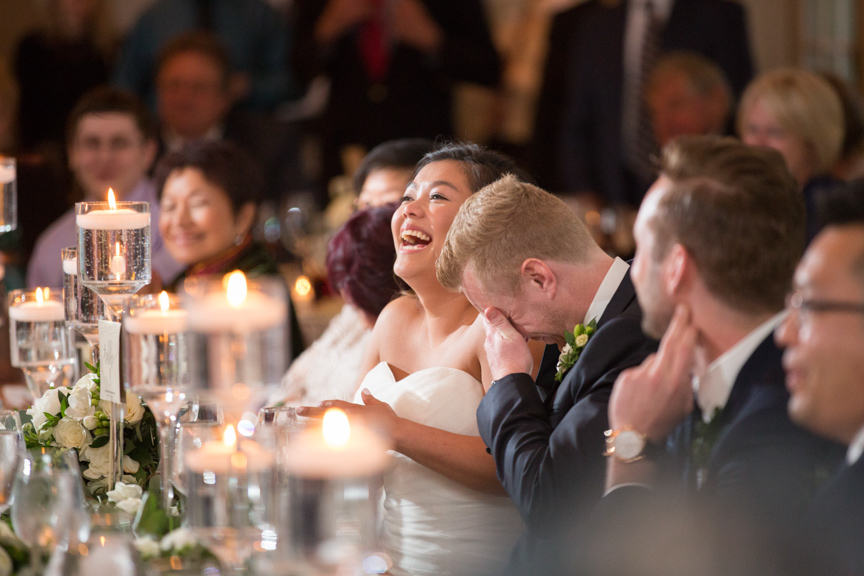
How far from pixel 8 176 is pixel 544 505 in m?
1.42

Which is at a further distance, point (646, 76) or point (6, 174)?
point (646, 76)

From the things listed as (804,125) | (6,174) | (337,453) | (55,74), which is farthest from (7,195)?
(55,74)

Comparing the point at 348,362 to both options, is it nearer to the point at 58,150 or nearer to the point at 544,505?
the point at 544,505

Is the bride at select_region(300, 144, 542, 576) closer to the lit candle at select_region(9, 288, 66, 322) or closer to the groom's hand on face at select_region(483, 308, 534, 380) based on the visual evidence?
the groom's hand on face at select_region(483, 308, 534, 380)

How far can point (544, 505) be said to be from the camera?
5.09 ft

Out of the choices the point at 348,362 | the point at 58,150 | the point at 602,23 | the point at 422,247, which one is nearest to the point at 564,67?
the point at 602,23

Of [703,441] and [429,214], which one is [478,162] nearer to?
[429,214]

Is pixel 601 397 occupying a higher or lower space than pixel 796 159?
lower

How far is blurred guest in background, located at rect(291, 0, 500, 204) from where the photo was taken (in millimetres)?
4586

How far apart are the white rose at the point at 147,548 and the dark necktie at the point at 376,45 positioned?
3.67m

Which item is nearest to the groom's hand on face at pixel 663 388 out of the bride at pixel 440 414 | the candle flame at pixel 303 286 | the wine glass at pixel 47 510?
the bride at pixel 440 414

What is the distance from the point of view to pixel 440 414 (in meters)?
1.96

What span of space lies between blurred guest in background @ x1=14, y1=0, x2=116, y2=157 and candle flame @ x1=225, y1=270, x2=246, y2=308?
4.20m

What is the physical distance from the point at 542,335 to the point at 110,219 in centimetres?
77
